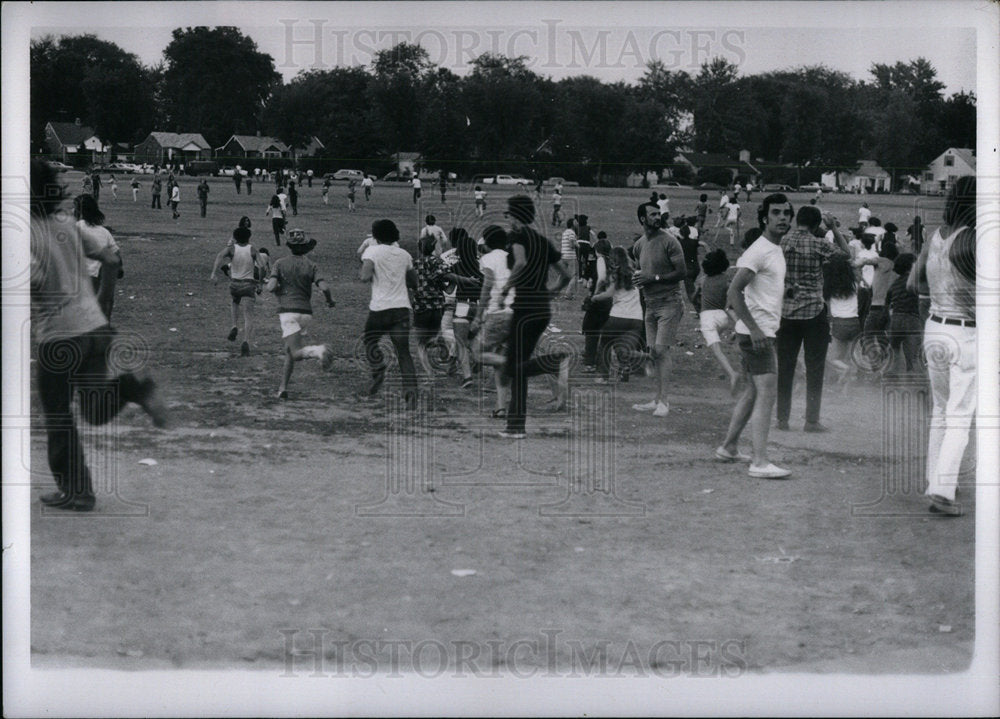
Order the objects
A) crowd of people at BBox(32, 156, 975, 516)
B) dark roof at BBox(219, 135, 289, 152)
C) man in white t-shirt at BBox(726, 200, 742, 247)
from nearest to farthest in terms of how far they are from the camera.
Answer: crowd of people at BBox(32, 156, 975, 516) < dark roof at BBox(219, 135, 289, 152) < man in white t-shirt at BBox(726, 200, 742, 247)

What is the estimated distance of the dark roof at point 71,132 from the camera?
27.7 feet

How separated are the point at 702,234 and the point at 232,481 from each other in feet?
32.9

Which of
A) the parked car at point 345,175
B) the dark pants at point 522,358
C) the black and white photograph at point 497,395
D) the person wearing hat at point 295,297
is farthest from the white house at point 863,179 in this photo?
the person wearing hat at point 295,297

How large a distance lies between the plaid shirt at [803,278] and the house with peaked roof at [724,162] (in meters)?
1.88

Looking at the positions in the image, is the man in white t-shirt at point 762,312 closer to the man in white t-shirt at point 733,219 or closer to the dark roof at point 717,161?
the dark roof at point 717,161

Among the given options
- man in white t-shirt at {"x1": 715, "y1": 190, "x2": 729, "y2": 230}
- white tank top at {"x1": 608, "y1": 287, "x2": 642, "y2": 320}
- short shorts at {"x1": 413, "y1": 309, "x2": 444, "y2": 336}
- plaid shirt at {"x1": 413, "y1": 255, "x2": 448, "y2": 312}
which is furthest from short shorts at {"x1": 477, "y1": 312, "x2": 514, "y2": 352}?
man in white t-shirt at {"x1": 715, "y1": 190, "x2": 729, "y2": 230}

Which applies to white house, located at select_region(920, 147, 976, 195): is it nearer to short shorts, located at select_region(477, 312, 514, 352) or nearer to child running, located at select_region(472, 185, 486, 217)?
short shorts, located at select_region(477, 312, 514, 352)

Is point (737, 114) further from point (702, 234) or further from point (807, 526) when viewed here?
point (702, 234)

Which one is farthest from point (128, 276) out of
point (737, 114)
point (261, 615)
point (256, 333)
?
point (261, 615)

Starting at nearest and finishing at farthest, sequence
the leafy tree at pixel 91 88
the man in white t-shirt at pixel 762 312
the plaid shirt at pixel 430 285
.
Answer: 1. the man in white t-shirt at pixel 762 312
2. the leafy tree at pixel 91 88
3. the plaid shirt at pixel 430 285

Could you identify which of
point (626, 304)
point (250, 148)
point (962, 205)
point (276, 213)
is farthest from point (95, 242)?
point (276, 213)

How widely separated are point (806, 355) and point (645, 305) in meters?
1.48

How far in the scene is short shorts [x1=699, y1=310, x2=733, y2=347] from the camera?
9.37m

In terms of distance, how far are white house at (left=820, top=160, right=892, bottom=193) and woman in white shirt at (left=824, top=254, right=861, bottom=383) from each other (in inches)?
30.9
